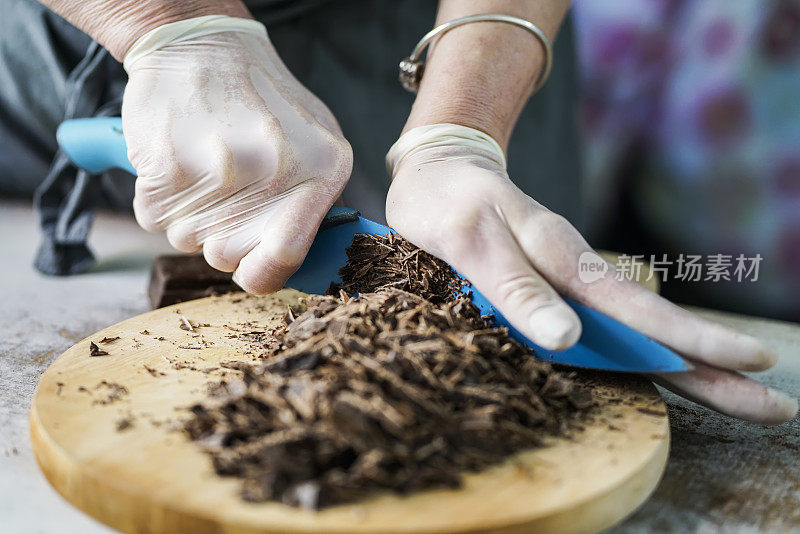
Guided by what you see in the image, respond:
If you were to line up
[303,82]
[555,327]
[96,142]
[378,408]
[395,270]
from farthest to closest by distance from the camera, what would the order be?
[303,82]
[96,142]
[395,270]
[555,327]
[378,408]

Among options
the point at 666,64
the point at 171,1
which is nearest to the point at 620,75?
the point at 666,64

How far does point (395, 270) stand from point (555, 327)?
18.4 inches

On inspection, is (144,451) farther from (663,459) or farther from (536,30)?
(536,30)

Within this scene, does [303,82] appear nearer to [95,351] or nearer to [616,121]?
[95,351]

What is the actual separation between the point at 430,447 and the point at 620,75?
2.89 meters

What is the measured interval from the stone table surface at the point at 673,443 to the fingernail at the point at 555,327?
0.31 meters

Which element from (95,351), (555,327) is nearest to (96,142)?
(95,351)

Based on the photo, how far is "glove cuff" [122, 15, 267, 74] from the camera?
1.70 metres

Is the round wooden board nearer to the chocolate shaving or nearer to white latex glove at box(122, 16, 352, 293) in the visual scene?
the chocolate shaving

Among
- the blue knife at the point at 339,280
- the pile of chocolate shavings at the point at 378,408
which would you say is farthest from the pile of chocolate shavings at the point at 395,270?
the pile of chocolate shavings at the point at 378,408

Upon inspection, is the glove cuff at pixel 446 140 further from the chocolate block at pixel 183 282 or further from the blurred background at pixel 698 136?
the blurred background at pixel 698 136

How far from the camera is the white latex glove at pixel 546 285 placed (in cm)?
125

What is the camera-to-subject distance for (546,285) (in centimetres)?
131

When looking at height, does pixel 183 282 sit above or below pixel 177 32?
below
